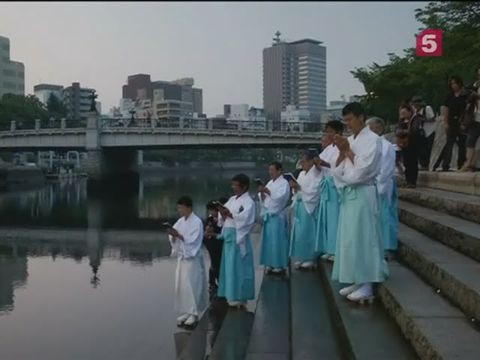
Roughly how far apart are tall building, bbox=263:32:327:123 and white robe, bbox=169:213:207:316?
1589 inches

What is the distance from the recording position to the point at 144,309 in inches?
334

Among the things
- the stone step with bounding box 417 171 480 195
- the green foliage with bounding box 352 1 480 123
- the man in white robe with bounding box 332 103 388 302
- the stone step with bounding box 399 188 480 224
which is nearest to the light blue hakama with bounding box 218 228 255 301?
the man in white robe with bounding box 332 103 388 302

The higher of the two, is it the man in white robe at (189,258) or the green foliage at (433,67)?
the green foliage at (433,67)

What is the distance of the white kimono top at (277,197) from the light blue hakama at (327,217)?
668mm

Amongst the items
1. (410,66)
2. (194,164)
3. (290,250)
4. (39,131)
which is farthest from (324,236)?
(194,164)

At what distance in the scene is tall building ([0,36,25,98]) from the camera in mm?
88938

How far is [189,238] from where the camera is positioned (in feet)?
22.9

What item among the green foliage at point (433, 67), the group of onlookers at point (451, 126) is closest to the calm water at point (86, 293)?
the group of onlookers at point (451, 126)

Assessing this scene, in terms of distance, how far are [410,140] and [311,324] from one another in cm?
534

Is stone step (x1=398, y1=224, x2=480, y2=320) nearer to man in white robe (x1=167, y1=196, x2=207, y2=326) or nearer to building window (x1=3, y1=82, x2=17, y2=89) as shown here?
man in white robe (x1=167, y1=196, x2=207, y2=326)

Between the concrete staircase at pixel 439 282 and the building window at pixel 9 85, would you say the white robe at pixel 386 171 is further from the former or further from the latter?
the building window at pixel 9 85

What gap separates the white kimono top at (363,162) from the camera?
5.01 m

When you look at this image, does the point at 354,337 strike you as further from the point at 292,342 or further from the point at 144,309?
the point at 144,309

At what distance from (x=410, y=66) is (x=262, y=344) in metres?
25.5
